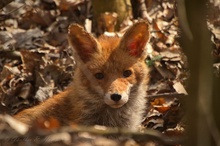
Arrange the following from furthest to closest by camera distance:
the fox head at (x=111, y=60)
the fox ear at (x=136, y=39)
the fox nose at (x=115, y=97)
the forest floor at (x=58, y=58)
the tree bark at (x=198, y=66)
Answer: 1. the forest floor at (x=58, y=58)
2. the fox ear at (x=136, y=39)
3. the fox head at (x=111, y=60)
4. the fox nose at (x=115, y=97)
5. the tree bark at (x=198, y=66)

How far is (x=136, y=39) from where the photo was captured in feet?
25.1

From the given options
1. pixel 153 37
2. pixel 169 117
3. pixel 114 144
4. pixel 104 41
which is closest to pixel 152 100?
pixel 169 117

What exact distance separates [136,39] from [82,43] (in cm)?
77

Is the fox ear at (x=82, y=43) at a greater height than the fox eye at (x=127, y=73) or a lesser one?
greater

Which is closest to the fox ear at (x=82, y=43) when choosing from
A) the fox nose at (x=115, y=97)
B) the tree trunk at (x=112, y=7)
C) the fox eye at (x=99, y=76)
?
the fox eye at (x=99, y=76)

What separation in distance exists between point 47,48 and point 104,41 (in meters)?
3.03

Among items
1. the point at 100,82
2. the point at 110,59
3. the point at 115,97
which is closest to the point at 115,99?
the point at 115,97

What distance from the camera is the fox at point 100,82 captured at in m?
7.33

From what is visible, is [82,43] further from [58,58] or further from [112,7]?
[112,7]

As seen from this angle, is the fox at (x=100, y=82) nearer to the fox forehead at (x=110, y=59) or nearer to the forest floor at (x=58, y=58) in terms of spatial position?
the fox forehead at (x=110, y=59)

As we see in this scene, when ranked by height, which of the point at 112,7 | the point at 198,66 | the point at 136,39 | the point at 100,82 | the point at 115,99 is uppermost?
the point at 198,66

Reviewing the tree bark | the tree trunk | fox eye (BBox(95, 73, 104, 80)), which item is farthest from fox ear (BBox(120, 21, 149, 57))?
the tree bark

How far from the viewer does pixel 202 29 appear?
3703 mm

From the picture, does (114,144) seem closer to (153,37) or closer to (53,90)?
(53,90)
